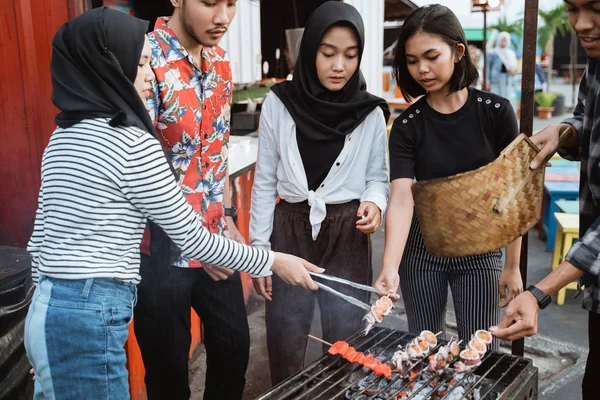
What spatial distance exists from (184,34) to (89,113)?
81 cm

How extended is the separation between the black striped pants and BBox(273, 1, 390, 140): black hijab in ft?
2.13

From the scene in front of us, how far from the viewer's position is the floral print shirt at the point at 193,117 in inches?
91.4

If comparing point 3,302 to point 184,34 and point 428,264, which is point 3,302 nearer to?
point 184,34

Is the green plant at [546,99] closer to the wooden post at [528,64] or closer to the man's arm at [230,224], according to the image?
the wooden post at [528,64]

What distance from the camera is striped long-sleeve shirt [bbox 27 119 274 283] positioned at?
178 centimetres

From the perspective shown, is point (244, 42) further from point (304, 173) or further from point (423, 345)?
point (423, 345)

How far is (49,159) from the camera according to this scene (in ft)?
6.01

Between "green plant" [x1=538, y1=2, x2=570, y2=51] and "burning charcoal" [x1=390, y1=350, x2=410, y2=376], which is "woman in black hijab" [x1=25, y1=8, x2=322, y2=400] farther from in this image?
"green plant" [x1=538, y1=2, x2=570, y2=51]

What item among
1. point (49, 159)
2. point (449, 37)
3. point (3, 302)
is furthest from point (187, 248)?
point (449, 37)

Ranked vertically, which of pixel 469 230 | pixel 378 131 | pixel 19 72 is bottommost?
pixel 469 230

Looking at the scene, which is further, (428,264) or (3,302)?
(428,264)

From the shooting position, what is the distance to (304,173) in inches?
114

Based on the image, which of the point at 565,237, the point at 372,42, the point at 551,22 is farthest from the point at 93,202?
the point at 551,22

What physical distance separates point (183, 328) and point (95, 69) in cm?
128
